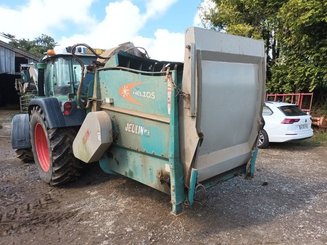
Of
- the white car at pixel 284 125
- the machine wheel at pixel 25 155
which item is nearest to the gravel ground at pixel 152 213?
the machine wheel at pixel 25 155

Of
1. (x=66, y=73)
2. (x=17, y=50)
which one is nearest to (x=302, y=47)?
(x=66, y=73)

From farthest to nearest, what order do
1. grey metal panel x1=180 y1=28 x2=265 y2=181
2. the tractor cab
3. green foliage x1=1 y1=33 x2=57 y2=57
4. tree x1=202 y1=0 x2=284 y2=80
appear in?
green foliage x1=1 y1=33 x2=57 y2=57 < tree x1=202 y1=0 x2=284 y2=80 < the tractor cab < grey metal panel x1=180 y1=28 x2=265 y2=181

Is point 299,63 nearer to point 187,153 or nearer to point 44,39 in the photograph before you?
point 187,153

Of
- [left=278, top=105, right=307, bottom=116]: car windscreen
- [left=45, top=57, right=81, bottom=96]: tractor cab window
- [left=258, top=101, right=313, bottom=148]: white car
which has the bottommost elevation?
[left=258, top=101, right=313, bottom=148]: white car

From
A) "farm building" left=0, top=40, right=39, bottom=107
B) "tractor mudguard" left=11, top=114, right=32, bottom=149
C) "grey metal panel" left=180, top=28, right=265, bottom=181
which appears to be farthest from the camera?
"farm building" left=0, top=40, right=39, bottom=107

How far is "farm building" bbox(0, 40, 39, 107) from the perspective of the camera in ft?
67.2

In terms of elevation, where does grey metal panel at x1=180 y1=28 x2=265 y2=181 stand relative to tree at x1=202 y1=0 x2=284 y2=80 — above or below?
below

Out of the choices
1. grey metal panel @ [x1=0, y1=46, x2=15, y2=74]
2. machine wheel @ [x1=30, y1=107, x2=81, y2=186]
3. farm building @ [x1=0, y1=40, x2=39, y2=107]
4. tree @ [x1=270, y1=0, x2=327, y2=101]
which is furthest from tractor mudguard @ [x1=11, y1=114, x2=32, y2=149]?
grey metal panel @ [x1=0, y1=46, x2=15, y2=74]

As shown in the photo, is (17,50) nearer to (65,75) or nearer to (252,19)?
(252,19)

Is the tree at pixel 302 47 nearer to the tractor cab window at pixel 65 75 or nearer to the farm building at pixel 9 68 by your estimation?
the tractor cab window at pixel 65 75

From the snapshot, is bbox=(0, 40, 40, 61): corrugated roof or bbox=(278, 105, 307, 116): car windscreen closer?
bbox=(278, 105, 307, 116): car windscreen

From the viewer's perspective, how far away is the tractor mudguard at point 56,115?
515 centimetres

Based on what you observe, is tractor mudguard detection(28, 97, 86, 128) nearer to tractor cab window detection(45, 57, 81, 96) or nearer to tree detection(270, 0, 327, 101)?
tractor cab window detection(45, 57, 81, 96)

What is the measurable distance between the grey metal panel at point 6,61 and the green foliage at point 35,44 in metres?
19.0
